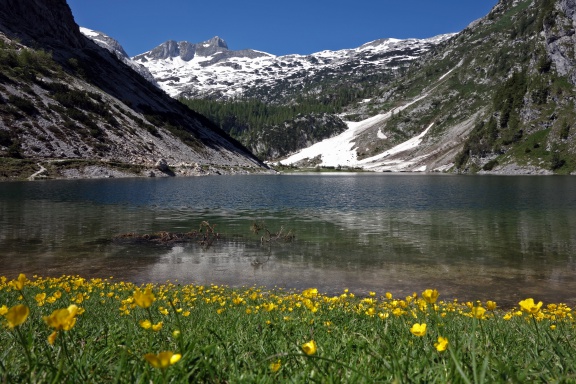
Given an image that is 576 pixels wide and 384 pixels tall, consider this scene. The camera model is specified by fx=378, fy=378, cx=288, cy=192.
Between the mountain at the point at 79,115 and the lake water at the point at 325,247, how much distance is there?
47334mm

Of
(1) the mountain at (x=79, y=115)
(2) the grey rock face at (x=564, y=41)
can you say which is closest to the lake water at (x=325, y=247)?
(1) the mountain at (x=79, y=115)

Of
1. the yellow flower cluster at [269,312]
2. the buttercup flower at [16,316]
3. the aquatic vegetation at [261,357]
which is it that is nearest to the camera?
the buttercup flower at [16,316]

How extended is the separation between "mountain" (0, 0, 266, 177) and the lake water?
47.3 meters

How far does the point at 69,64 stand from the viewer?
125562mm

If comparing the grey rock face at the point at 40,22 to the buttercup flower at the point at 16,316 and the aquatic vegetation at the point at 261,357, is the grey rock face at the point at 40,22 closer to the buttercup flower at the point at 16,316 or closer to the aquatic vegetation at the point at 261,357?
the aquatic vegetation at the point at 261,357

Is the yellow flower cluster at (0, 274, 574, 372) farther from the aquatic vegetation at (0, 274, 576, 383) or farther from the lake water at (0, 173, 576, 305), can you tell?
the lake water at (0, 173, 576, 305)

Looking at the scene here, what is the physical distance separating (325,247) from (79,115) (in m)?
98.6

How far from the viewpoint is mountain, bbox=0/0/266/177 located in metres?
87.5

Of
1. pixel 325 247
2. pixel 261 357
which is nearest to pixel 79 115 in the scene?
pixel 325 247

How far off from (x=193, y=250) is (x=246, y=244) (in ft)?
12.6

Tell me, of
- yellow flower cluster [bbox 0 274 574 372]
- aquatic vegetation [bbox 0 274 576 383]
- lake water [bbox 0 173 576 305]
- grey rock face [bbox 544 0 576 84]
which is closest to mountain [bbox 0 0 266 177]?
lake water [bbox 0 173 576 305]

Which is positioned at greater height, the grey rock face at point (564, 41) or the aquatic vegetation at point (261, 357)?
the grey rock face at point (564, 41)

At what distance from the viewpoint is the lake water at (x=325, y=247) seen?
18.8 meters

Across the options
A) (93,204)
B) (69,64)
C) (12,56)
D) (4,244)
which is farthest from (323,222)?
(69,64)
